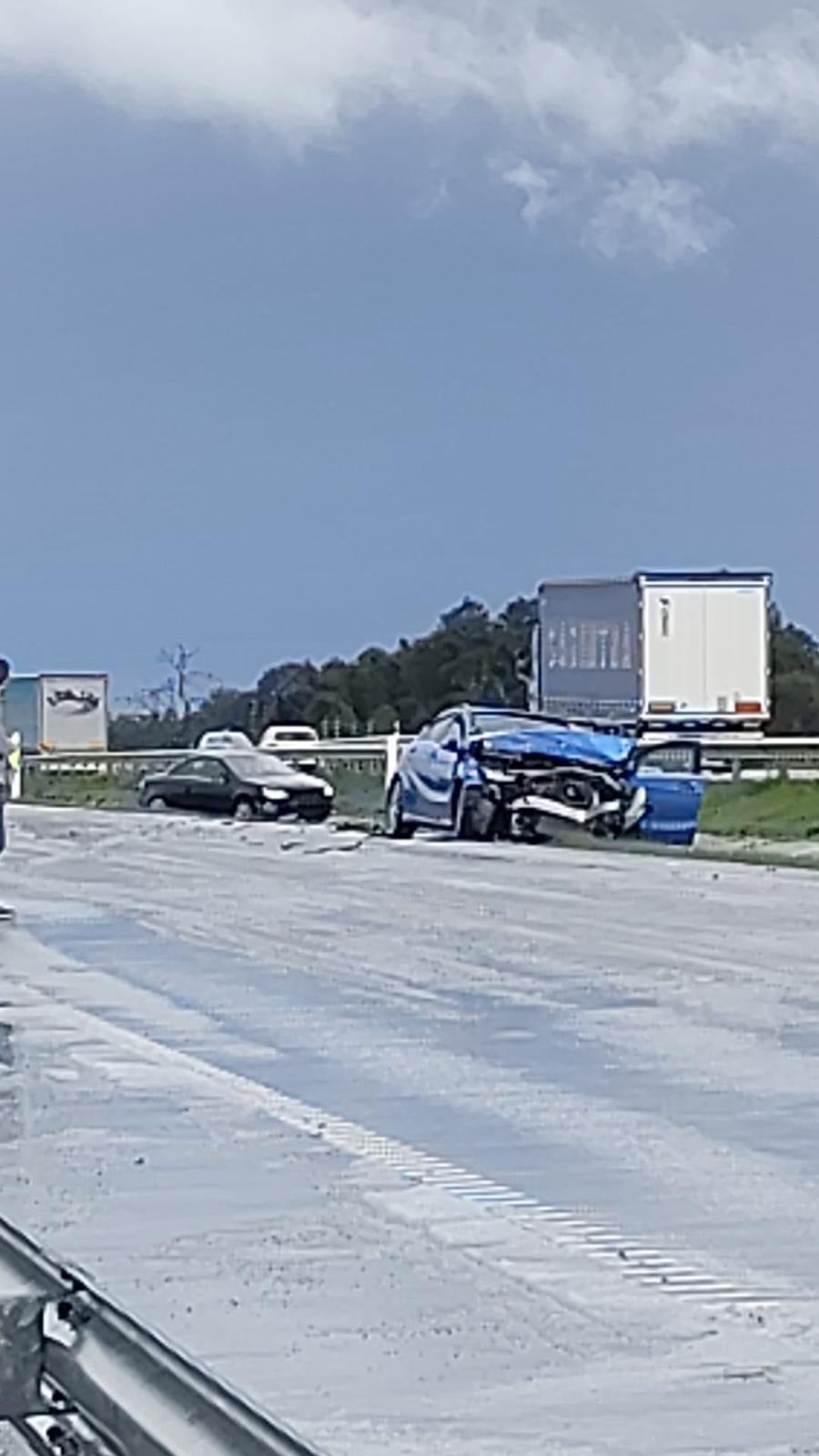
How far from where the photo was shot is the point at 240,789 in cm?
4266

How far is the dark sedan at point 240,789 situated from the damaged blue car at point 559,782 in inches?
408

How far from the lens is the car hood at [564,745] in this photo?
1160 inches

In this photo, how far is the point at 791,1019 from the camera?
13.5 metres

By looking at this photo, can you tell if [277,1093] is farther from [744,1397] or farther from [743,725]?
[743,725]

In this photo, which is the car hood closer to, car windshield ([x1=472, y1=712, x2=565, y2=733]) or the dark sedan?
car windshield ([x1=472, y1=712, x2=565, y2=733])

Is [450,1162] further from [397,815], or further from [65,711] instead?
[65,711]

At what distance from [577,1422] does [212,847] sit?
24994mm

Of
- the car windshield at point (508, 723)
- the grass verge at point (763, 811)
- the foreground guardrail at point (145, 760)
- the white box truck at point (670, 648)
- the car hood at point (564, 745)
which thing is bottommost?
the grass verge at point (763, 811)

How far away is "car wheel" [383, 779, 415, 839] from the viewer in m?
32.9

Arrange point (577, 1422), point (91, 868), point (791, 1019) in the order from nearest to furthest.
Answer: point (577, 1422), point (791, 1019), point (91, 868)

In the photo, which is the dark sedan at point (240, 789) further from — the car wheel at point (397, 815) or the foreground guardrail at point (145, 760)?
the car wheel at point (397, 815)

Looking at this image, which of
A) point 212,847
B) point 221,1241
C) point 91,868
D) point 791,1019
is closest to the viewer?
point 221,1241

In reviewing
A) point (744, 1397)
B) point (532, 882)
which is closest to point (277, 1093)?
point (744, 1397)

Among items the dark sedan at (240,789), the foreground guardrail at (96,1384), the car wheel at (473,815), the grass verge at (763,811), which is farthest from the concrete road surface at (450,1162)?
the dark sedan at (240,789)
